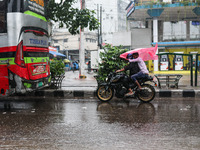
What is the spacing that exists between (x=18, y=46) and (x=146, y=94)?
4.16 meters

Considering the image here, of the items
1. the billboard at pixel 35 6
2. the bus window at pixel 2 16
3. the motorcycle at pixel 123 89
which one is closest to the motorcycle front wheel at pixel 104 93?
the motorcycle at pixel 123 89

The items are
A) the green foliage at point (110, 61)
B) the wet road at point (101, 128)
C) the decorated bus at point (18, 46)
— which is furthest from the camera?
the green foliage at point (110, 61)

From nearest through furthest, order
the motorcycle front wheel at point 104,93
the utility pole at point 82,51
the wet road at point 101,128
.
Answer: the wet road at point 101,128
the motorcycle front wheel at point 104,93
the utility pole at point 82,51

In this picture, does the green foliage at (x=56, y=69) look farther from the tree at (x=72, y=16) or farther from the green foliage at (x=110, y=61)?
the green foliage at (x=110, y=61)

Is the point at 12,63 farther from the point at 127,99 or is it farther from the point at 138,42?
the point at 138,42

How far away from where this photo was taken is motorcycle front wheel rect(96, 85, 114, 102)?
26.7 ft

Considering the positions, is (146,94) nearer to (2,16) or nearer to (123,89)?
(123,89)

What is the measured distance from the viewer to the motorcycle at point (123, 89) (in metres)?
7.88

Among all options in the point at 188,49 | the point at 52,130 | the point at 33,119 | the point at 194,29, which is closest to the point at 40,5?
the point at 33,119

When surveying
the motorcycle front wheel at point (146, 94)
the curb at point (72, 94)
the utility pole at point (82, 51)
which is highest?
the utility pole at point (82, 51)

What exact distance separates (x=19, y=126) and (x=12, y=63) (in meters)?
2.44

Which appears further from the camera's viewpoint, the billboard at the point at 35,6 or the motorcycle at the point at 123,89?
the motorcycle at the point at 123,89

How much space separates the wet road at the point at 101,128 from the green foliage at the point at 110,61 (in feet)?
8.52

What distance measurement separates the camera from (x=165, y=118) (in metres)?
5.55
